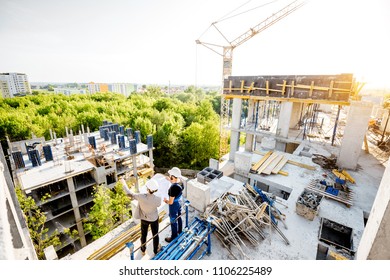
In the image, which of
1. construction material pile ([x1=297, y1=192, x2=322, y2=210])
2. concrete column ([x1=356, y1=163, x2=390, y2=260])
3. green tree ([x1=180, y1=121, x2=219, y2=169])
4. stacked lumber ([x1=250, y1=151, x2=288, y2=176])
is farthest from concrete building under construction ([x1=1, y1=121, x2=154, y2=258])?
concrete column ([x1=356, y1=163, x2=390, y2=260])

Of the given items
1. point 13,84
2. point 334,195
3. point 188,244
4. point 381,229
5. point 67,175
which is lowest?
point 67,175

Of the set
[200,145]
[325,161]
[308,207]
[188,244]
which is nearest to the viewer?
[188,244]

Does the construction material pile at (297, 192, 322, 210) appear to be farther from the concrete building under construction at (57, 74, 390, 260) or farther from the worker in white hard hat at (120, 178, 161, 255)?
the worker in white hard hat at (120, 178, 161, 255)

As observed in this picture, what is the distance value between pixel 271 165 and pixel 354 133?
4.34 meters

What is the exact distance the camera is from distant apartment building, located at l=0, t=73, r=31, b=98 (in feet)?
163

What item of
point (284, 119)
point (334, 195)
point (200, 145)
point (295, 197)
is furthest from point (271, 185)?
point (200, 145)

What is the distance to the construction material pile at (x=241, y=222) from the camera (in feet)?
16.9

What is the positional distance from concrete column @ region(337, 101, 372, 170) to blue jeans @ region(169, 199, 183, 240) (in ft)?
31.8

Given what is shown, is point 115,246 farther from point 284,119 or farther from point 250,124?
point 250,124

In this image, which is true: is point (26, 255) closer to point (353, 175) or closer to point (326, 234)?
point (326, 234)

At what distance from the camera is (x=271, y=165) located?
1009cm

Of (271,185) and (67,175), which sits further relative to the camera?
(67,175)

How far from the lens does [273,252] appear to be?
16.6ft
